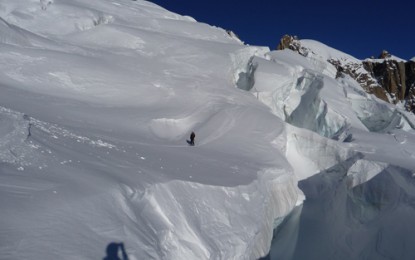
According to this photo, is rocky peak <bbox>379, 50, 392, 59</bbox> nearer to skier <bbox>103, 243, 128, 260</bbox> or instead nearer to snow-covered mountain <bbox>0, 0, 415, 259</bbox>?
snow-covered mountain <bbox>0, 0, 415, 259</bbox>

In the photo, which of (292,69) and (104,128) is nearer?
(104,128)

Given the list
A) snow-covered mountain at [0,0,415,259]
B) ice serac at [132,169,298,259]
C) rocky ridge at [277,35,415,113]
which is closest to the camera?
snow-covered mountain at [0,0,415,259]

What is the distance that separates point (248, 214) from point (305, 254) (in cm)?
488

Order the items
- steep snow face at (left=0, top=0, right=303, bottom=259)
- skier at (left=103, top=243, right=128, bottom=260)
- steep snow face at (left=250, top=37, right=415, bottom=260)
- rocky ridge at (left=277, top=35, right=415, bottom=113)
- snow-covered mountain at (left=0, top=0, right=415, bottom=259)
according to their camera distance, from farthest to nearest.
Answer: rocky ridge at (left=277, top=35, right=415, bottom=113) < steep snow face at (left=250, top=37, right=415, bottom=260) < snow-covered mountain at (left=0, top=0, right=415, bottom=259) < steep snow face at (left=0, top=0, right=303, bottom=259) < skier at (left=103, top=243, right=128, bottom=260)

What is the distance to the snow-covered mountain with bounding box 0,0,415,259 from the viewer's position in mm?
5234

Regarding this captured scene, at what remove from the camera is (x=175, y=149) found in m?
10.2

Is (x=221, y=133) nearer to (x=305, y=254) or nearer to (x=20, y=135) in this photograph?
(x=305, y=254)

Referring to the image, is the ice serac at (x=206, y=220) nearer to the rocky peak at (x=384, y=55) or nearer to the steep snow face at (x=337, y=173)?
the steep snow face at (x=337, y=173)

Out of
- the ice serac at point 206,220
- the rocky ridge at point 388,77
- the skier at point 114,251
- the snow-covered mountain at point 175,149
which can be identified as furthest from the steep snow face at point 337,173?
the rocky ridge at point 388,77

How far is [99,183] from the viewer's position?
224 inches

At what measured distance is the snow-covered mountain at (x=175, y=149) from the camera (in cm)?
523

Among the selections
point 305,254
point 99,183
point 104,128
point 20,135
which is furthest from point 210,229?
point 305,254

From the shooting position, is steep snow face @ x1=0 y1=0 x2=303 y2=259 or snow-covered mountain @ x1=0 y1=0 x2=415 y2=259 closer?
steep snow face @ x1=0 y1=0 x2=303 y2=259

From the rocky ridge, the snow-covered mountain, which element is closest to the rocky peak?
the rocky ridge
